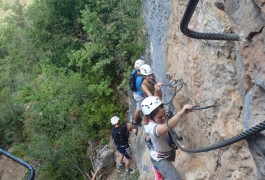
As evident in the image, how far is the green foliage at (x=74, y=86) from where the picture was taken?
1413 centimetres

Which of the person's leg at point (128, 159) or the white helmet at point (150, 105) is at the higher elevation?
the white helmet at point (150, 105)

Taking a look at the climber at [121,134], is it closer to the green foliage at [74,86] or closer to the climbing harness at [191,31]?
the green foliage at [74,86]

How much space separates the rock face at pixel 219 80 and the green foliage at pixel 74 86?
20.4 feet

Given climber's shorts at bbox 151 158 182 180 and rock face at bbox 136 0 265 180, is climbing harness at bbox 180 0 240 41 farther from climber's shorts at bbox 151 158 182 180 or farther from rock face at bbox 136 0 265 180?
climber's shorts at bbox 151 158 182 180

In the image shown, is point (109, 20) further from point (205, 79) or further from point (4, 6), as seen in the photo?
point (4, 6)

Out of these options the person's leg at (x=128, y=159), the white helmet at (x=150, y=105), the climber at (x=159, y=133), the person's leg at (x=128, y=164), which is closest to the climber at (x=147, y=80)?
the climber at (x=159, y=133)

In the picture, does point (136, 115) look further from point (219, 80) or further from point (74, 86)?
point (219, 80)

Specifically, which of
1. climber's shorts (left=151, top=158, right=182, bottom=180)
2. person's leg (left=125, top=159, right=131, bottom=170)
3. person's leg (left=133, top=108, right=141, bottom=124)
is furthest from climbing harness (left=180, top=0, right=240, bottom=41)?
person's leg (left=125, top=159, right=131, bottom=170)

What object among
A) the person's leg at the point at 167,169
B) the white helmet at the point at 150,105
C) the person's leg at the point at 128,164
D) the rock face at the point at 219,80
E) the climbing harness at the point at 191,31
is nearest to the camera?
the climbing harness at the point at 191,31

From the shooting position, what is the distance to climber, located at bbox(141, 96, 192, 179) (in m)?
5.29

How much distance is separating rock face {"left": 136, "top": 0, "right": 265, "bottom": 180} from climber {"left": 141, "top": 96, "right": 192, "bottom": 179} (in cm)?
49

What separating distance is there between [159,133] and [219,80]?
112 centimetres

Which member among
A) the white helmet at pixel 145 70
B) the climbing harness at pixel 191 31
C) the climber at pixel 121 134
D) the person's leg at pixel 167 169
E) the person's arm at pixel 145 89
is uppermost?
the climbing harness at pixel 191 31

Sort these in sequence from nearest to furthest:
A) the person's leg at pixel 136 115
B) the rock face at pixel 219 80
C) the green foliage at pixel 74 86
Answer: the rock face at pixel 219 80 → the person's leg at pixel 136 115 → the green foliage at pixel 74 86
